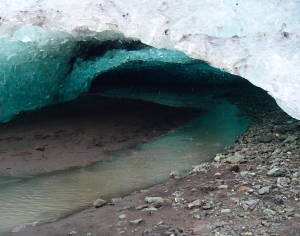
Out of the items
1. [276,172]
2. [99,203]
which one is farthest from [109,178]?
[276,172]

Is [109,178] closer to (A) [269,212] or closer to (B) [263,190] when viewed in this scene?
(B) [263,190]

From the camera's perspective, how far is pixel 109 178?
16.4 feet

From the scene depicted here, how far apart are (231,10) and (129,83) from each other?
5.06 meters

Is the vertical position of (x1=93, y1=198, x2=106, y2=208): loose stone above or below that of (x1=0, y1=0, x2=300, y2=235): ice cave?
below

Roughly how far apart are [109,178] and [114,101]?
349cm

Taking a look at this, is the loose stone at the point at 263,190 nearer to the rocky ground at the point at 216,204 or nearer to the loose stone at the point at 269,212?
the rocky ground at the point at 216,204

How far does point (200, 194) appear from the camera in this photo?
4152mm

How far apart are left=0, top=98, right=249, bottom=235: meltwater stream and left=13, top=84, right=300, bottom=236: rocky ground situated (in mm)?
244

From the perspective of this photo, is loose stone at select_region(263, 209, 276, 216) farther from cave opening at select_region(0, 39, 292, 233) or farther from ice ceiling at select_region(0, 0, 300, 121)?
cave opening at select_region(0, 39, 292, 233)

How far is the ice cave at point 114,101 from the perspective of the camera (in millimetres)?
4801

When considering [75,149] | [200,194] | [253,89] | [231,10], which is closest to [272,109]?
[253,89]

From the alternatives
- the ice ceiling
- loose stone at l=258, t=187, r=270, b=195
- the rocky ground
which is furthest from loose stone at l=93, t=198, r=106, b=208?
the ice ceiling

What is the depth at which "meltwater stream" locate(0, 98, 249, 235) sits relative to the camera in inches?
169

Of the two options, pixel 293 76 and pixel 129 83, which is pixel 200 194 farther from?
pixel 129 83
